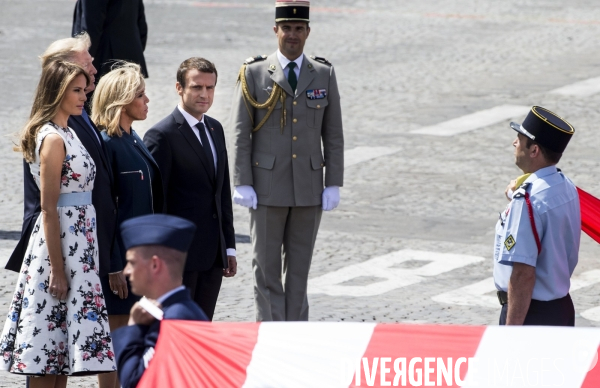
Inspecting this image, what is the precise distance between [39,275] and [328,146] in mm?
2596

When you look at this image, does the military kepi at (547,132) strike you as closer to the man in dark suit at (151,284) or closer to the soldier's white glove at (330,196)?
the man in dark suit at (151,284)

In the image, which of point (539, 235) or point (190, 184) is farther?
point (190, 184)

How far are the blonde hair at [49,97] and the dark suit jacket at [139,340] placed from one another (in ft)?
6.55

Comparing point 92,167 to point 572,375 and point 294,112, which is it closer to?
point 294,112

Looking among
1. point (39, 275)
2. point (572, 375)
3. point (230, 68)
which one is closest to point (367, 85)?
point (230, 68)

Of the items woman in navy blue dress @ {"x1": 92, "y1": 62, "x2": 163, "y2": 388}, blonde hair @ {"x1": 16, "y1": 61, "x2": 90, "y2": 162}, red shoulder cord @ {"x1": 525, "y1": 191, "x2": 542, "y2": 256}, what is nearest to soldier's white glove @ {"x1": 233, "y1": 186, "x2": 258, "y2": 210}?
woman in navy blue dress @ {"x1": 92, "y1": 62, "x2": 163, "y2": 388}

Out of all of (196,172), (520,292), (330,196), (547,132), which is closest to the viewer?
(520,292)

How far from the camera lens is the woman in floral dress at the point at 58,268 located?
619cm

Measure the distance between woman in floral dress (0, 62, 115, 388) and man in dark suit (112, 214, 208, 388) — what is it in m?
1.72

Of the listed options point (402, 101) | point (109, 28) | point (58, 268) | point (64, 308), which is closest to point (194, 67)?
point (58, 268)

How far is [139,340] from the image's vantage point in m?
4.55

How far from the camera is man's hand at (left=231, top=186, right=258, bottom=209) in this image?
8016mm

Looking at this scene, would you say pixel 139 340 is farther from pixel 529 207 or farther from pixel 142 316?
pixel 529 207

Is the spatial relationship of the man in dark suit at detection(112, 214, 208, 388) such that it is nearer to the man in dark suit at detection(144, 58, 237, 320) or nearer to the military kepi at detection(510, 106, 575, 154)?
the military kepi at detection(510, 106, 575, 154)
